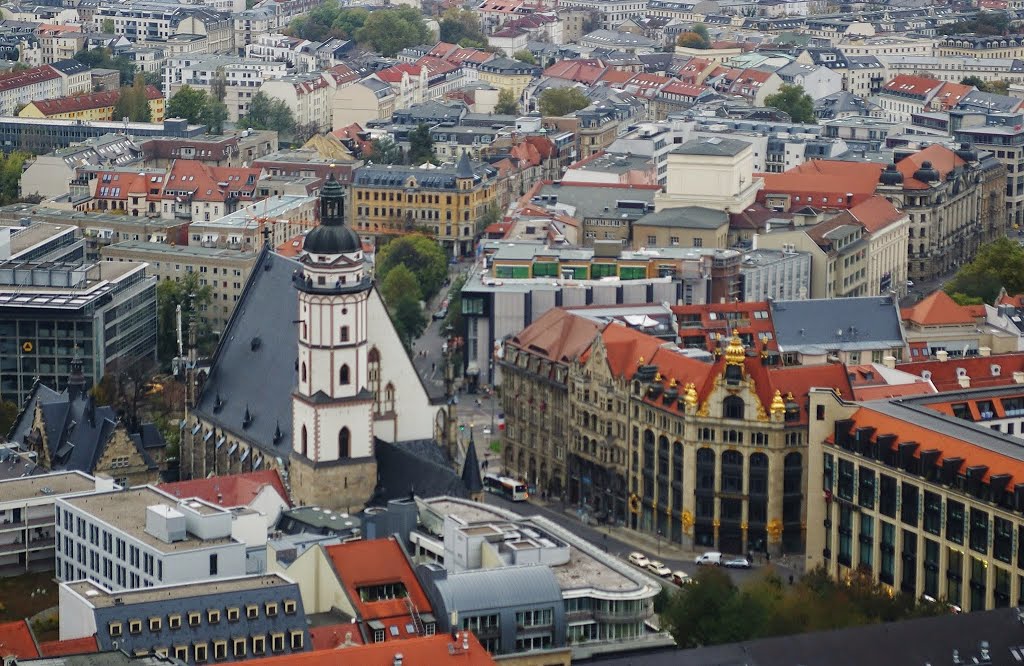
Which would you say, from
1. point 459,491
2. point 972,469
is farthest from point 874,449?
point 459,491

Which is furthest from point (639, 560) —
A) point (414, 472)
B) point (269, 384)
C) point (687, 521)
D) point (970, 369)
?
point (970, 369)

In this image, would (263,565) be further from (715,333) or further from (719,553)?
(715,333)

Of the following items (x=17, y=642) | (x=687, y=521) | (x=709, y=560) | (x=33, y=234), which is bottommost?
(x=709, y=560)

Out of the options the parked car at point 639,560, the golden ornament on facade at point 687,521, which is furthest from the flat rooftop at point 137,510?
the golden ornament on facade at point 687,521

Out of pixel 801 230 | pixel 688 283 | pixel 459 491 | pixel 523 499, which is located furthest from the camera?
pixel 801 230

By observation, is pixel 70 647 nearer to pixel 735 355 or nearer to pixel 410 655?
pixel 410 655

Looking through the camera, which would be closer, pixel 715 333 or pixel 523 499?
pixel 523 499

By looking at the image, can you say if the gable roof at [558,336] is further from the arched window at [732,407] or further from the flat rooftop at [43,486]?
the flat rooftop at [43,486]
